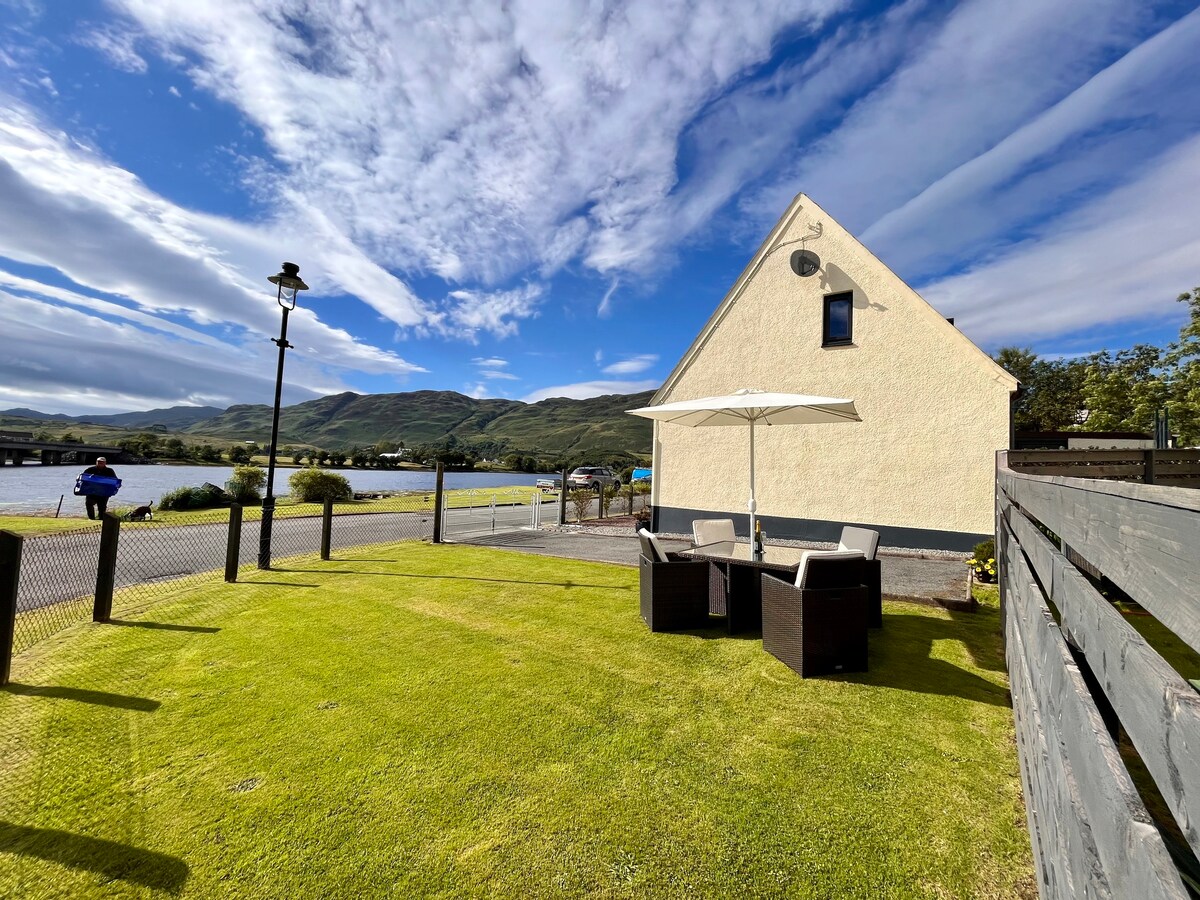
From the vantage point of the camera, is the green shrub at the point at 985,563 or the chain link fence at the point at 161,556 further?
the green shrub at the point at 985,563

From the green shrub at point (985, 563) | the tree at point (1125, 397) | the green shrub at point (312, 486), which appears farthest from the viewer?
the tree at point (1125, 397)

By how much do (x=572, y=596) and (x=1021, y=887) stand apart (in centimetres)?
488

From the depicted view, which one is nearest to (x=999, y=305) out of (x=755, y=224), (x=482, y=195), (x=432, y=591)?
(x=755, y=224)

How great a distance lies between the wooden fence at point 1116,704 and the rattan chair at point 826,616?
2.07 metres

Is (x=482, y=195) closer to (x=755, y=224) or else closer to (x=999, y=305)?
(x=755, y=224)

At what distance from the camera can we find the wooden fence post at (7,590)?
12.1 feet

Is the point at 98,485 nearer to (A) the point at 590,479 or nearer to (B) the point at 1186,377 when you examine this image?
(A) the point at 590,479

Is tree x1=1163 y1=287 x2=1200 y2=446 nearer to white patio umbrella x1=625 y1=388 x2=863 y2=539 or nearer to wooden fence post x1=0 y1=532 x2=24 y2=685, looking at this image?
white patio umbrella x1=625 y1=388 x2=863 y2=539

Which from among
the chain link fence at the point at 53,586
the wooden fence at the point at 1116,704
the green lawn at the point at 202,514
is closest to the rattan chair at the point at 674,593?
the wooden fence at the point at 1116,704

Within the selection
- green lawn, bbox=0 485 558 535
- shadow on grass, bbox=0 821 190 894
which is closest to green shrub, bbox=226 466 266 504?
green lawn, bbox=0 485 558 535

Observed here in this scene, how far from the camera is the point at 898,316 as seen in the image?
10.2m

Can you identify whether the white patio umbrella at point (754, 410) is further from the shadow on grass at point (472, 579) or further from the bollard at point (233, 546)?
the bollard at point (233, 546)

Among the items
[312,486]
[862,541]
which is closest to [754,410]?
[862,541]

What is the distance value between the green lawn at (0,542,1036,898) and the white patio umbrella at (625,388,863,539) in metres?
2.76
